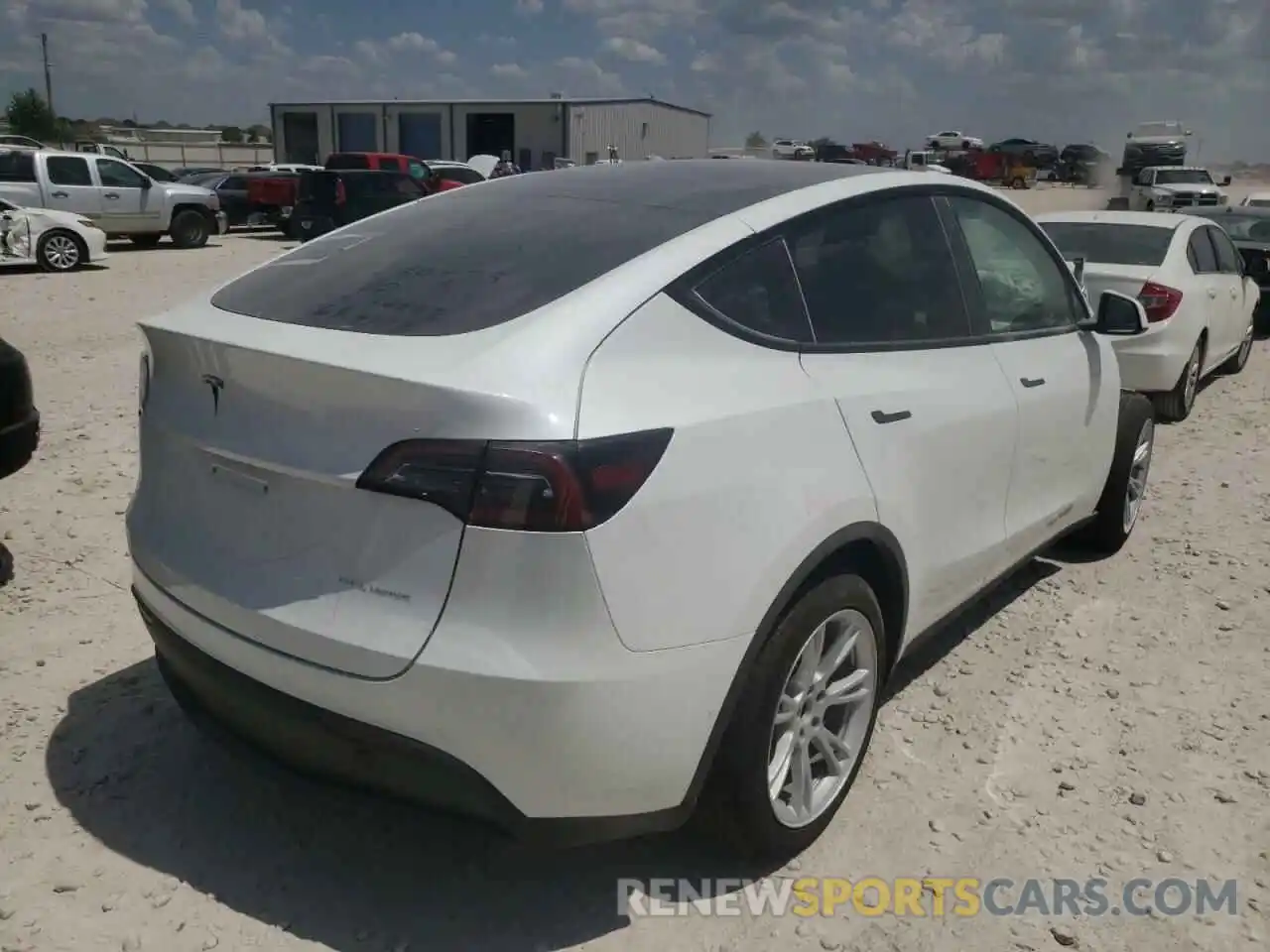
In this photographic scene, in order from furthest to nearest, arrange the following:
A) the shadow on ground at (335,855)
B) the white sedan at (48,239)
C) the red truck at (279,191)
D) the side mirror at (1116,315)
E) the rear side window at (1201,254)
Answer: the red truck at (279,191) < the white sedan at (48,239) < the rear side window at (1201,254) < the side mirror at (1116,315) < the shadow on ground at (335,855)

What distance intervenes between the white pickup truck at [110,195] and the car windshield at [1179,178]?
2578 centimetres

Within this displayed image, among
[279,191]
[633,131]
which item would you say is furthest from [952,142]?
[279,191]

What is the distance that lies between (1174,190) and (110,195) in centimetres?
2522

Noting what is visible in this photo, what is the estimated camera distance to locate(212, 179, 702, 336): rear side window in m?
2.45

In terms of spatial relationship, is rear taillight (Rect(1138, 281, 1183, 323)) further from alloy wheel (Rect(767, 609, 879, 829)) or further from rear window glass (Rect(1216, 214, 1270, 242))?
alloy wheel (Rect(767, 609, 879, 829))

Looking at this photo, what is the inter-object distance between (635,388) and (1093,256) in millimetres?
6811

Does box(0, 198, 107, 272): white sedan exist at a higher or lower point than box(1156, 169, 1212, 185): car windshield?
lower

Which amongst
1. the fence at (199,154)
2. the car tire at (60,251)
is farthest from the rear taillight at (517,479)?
the fence at (199,154)

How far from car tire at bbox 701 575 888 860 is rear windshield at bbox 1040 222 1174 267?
19.6 feet

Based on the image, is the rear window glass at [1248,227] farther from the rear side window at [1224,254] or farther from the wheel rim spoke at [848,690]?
the wheel rim spoke at [848,690]

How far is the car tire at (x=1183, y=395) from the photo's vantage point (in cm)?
797

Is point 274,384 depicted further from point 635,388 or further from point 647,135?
point 647,135

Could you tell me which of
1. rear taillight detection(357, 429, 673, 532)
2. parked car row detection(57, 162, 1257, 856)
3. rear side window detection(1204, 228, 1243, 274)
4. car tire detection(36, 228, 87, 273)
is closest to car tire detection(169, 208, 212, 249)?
car tire detection(36, 228, 87, 273)

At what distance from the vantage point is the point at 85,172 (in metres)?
18.3
